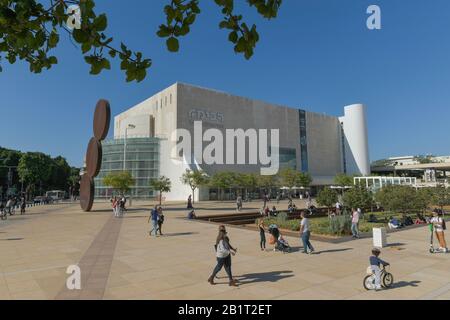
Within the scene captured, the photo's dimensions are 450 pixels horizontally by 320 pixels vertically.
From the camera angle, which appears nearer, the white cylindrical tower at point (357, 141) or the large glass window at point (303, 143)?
the large glass window at point (303, 143)

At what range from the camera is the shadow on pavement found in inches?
299

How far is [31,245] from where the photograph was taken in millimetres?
12664

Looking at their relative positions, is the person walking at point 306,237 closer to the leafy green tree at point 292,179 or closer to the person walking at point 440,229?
the person walking at point 440,229

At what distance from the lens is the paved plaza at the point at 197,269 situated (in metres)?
6.65

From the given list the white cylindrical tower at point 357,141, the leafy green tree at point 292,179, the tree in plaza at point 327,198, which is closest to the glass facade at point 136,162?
the leafy green tree at point 292,179

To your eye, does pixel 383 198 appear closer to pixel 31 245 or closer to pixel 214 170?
pixel 31 245

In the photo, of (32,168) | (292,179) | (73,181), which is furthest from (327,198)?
(73,181)

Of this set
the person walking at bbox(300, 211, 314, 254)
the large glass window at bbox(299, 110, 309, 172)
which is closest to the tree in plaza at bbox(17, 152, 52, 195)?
the large glass window at bbox(299, 110, 309, 172)

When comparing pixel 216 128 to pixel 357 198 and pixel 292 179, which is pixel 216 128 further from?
pixel 357 198

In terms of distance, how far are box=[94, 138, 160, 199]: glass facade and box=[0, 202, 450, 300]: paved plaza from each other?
45.3 meters

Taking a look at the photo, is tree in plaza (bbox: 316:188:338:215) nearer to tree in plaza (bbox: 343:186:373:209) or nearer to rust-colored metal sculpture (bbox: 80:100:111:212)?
tree in plaza (bbox: 343:186:373:209)

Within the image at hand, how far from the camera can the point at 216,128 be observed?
212 feet
